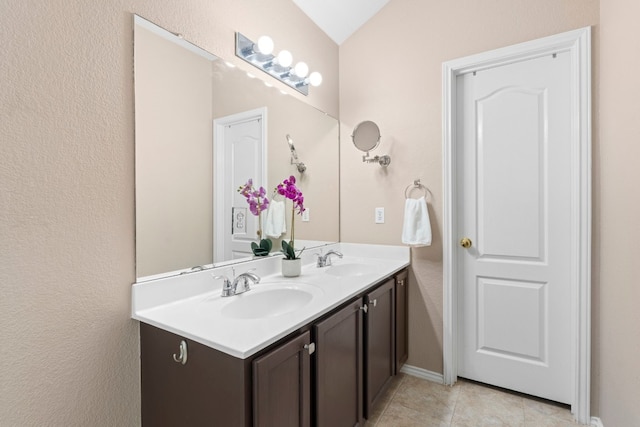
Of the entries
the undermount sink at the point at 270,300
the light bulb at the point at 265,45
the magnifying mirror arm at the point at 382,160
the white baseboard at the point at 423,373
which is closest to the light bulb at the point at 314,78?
the light bulb at the point at 265,45

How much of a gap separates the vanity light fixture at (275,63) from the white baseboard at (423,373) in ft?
6.48

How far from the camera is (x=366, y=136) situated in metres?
2.20

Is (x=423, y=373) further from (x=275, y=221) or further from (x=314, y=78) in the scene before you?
(x=314, y=78)

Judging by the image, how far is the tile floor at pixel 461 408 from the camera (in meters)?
1.67

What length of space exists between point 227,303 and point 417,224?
4.16 feet

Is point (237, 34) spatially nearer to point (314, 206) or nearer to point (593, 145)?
point (314, 206)

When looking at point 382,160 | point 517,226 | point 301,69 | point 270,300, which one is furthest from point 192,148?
point 517,226

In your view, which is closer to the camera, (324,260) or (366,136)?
(324,260)

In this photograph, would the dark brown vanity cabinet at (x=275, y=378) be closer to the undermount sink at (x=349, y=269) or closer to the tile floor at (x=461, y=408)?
the tile floor at (x=461, y=408)

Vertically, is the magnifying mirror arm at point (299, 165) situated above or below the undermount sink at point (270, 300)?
above

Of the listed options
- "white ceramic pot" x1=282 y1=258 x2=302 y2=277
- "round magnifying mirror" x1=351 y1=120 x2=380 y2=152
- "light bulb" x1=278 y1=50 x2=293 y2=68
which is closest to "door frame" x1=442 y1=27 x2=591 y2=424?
"round magnifying mirror" x1=351 y1=120 x2=380 y2=152

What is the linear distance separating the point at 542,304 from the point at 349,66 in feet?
6.64

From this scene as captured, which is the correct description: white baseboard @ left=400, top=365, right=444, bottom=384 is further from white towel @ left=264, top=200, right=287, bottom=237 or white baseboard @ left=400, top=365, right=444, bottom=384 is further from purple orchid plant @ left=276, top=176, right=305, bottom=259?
Answer: white towel @ left=264, top=200, right=287, bottom=237

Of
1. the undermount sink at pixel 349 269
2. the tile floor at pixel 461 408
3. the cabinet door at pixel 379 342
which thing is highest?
the undermount sink at pixel 349 269
